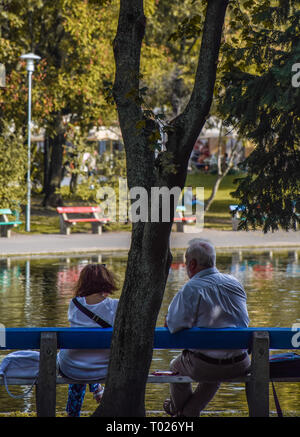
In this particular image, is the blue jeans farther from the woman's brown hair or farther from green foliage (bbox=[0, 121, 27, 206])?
green foliage (bbox=[0, 121, 27, 206])

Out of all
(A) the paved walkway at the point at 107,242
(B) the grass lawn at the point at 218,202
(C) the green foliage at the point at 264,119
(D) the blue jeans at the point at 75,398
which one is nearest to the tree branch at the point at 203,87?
(C) the green foliage at the point at 264,119

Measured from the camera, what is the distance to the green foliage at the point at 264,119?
7535 millimetres

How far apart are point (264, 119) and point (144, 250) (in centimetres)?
182

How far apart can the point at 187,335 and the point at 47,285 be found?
1175 cm

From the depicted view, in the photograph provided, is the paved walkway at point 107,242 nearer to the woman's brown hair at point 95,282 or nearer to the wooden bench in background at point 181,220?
the wooden bench in background at point 181,220

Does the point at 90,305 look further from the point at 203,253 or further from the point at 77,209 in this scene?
the point at 77,209

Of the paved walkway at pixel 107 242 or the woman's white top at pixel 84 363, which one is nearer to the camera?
the woman's white top at pixel 84 363

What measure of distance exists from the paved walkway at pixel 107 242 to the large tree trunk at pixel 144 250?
18.1 m

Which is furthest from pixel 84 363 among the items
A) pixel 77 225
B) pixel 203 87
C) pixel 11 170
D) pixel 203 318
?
pixel 77 225

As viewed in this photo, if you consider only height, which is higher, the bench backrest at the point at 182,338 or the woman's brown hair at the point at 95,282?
the woman's brown hair at the point at 95,282

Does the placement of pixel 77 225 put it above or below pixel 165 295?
above

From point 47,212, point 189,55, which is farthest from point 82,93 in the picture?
point 189,55

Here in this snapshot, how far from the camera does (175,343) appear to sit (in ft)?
22.5
